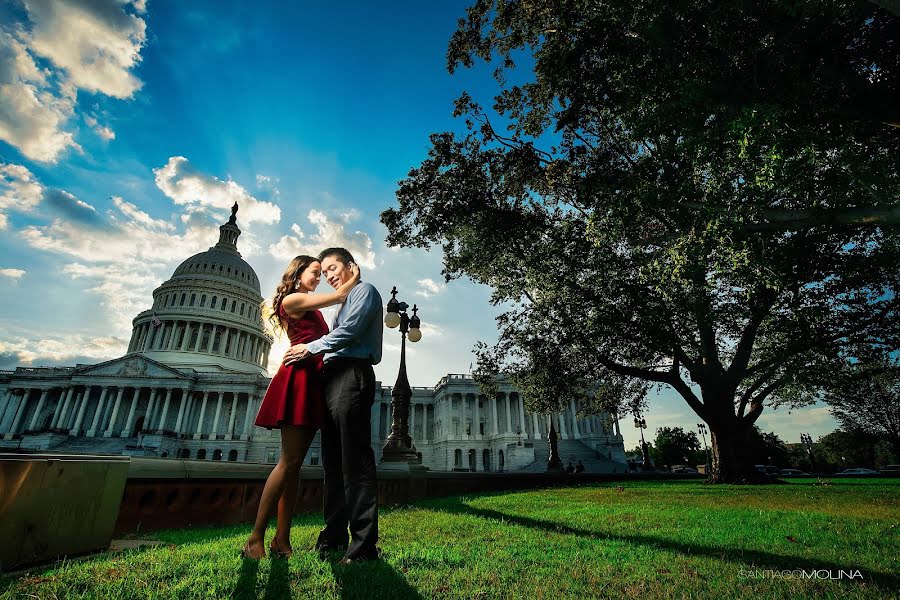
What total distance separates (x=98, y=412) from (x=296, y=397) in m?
76.6

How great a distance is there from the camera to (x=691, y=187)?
1069 centimetres

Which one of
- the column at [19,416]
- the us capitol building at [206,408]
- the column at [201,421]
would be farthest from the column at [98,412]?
the column at [201,421]

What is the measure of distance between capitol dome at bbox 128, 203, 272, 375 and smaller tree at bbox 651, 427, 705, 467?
3269 inches

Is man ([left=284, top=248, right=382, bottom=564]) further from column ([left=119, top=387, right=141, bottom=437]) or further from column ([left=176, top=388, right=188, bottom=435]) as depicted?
column ([left=119, top=387, right=141, bottom=437])

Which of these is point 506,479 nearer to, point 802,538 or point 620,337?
point 620,337

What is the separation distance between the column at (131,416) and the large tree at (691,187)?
64.9 metres

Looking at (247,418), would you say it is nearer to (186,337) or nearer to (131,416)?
(131,416)

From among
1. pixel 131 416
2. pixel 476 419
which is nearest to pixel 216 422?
pixel 131 416

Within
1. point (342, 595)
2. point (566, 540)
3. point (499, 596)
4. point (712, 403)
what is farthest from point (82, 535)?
point (712, 403)

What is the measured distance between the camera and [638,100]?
416 inches

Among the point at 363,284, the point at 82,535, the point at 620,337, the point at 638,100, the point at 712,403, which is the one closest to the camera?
the point at 82,535

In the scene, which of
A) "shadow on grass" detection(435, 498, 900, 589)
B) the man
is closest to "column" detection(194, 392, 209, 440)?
the man

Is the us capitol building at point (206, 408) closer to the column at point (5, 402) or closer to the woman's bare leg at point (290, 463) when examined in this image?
the column at point (5, 402)

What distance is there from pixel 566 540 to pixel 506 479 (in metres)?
13.3
